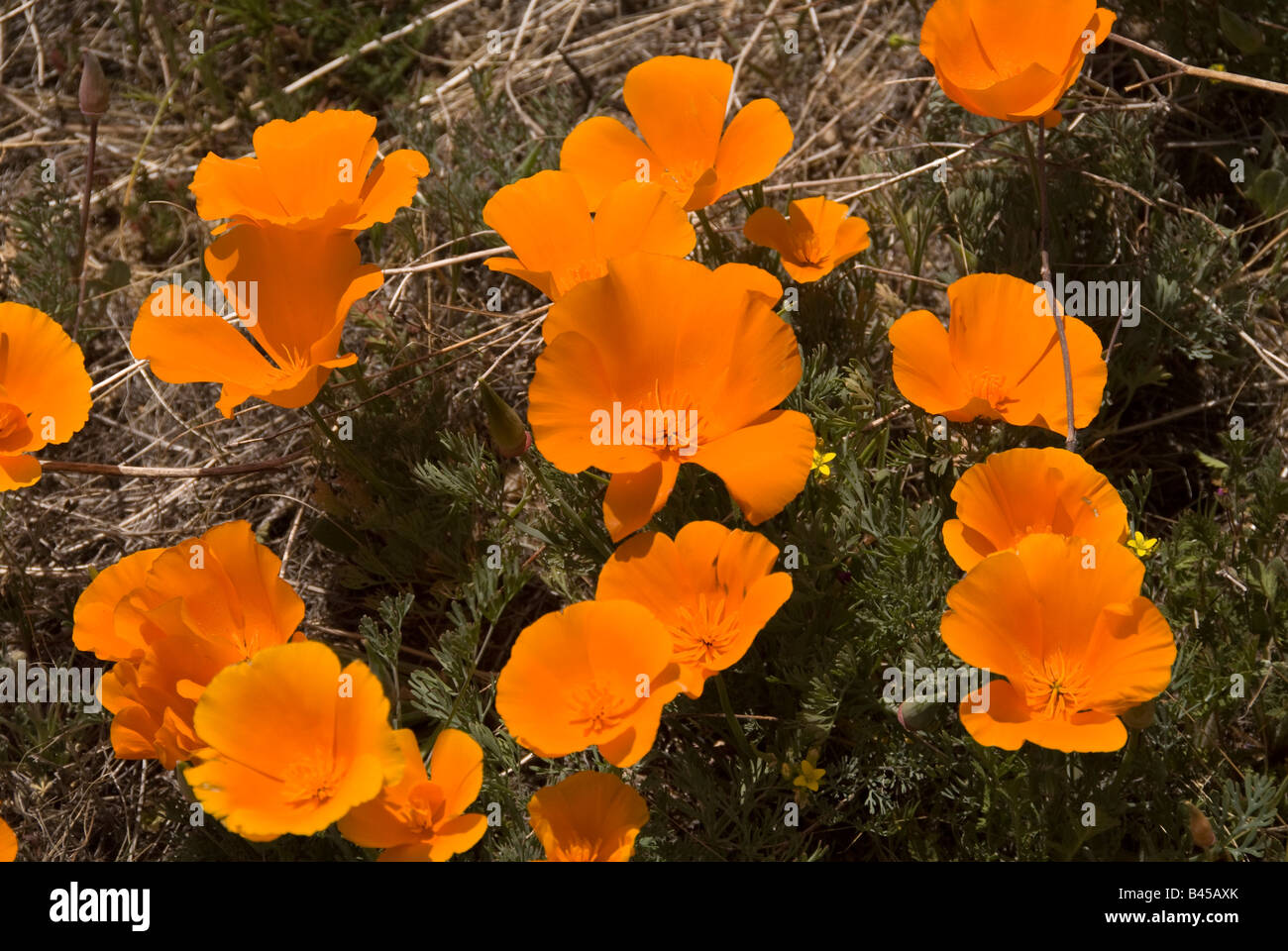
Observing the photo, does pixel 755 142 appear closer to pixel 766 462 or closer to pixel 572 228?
pixel 572 228

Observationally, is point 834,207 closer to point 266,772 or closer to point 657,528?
point 657,528

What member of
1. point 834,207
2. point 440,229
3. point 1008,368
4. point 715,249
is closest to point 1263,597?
point 1008,368

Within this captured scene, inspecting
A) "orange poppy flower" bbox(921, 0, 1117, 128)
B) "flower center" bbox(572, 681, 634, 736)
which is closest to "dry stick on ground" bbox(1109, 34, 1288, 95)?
"orange poppy flower" bbox(921, 0, 1117, 128)

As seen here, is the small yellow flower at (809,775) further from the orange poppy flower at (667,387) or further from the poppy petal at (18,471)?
the poppy petal at (18,471)

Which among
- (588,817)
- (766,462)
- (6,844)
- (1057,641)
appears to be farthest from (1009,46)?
(6,844)

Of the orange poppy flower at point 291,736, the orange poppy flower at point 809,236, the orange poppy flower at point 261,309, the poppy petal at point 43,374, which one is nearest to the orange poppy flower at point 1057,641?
the orange poppy flower at point 809,236
